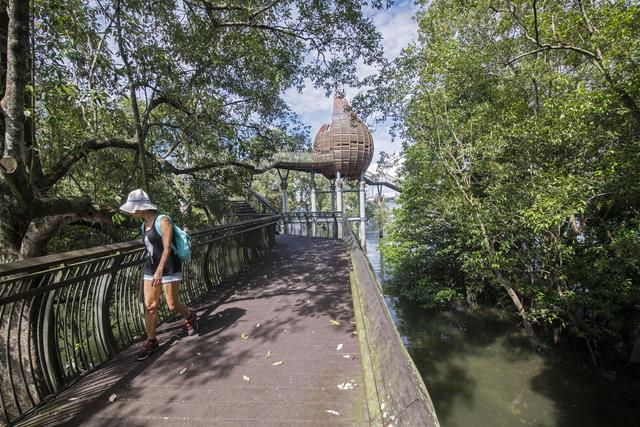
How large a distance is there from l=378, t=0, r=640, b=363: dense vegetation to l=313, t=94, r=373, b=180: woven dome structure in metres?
8.10

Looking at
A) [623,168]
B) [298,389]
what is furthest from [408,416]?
[623,168]

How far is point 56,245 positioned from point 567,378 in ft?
46.8

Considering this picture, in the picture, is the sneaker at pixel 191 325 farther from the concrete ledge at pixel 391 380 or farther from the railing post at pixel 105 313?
the concrete ledge at pixel 391 380

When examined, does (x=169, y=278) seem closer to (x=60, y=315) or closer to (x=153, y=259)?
(x=153, y=259)

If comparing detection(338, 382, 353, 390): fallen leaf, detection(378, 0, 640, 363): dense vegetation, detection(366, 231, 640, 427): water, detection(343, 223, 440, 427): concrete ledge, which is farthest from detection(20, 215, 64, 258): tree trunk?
detection(366, 231, 640, 427): water

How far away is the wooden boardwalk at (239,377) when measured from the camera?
240cm

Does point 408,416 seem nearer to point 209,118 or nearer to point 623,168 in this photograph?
point 209,118

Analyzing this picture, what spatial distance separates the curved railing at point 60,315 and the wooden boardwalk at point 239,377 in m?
0.21

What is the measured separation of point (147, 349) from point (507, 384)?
408 inches

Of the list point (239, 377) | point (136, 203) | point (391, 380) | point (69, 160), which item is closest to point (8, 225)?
point (69, 160)

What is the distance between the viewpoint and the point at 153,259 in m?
3.36

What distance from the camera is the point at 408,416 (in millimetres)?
1209

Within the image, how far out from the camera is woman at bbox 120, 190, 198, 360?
3275 mm

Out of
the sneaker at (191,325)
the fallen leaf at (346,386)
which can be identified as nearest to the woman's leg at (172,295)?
the sneaker at (191,325)
